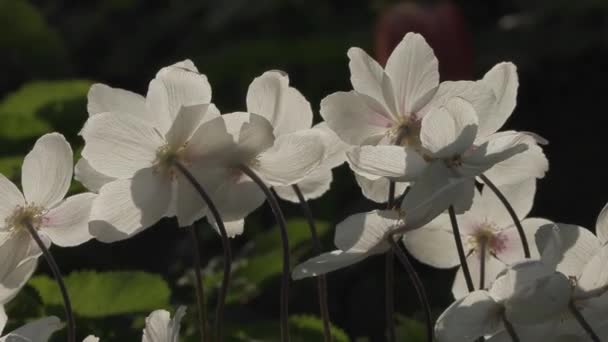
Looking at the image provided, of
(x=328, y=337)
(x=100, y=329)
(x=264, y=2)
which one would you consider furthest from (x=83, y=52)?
(x=328, y=337)

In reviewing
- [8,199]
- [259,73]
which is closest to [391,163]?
[8,199]

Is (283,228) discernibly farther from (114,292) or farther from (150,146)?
(114,292)

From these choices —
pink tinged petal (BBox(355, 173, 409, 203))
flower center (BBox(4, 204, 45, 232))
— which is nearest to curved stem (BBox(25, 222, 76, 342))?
flower center (BBox(4, 204, 45, 232))

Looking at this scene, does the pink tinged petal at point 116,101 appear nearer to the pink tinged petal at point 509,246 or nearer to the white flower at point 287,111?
the white flower at point 287,111

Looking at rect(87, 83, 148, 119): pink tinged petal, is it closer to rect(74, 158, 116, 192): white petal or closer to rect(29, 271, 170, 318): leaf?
rect(74, 158, 116, 192): white petal

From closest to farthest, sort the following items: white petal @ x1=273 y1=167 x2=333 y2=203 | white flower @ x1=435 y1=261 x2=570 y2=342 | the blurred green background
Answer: white flower @ x1=435 y1=261 x2=570 y2=342
white petal @ x1=273 y1=167 x2=333 y2=203
the blurred green background

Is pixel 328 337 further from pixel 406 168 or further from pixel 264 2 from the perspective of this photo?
pixel 264 2

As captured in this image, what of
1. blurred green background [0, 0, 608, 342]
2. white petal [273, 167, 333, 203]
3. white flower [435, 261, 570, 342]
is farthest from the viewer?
blurred green background [0, 0, 608, 342]
